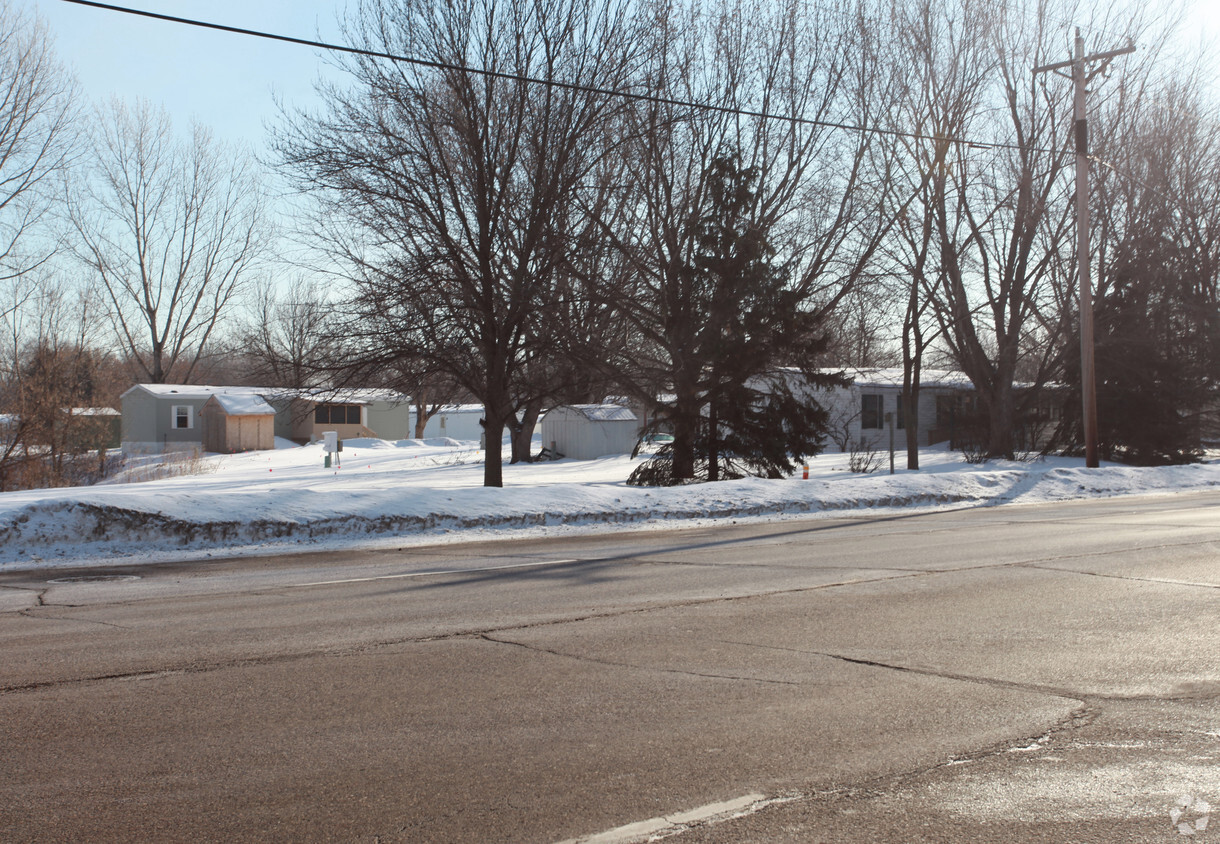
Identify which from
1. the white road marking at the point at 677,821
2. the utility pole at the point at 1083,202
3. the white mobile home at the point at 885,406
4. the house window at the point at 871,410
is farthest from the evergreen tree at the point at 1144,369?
the white road marking at the point at 677,821

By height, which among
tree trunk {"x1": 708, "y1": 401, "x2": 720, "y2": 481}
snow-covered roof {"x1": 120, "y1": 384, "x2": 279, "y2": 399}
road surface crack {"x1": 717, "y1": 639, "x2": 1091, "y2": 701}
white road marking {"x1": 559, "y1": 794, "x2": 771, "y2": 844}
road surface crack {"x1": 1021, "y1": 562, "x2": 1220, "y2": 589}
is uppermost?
snow-covered roof {"x1": 120, "y1": 384, "x2": 279, "y2": 399}

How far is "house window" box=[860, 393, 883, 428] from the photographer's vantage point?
41.1 m

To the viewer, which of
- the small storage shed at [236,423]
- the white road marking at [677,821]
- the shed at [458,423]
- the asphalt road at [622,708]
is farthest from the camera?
the shed at [458,423]

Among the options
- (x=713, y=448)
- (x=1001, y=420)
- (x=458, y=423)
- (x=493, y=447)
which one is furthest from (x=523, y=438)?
(x=458, y=423)

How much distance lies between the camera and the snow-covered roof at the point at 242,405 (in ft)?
174

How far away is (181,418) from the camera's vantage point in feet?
180

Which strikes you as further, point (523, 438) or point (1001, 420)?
point (523, 438)

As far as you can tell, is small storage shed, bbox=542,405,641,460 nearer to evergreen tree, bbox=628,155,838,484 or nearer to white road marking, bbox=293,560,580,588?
evergreen tree, bbox=628,155,838,484

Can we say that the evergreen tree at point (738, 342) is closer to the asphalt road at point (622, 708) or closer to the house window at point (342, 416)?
the asphalt road at point (622, 708)

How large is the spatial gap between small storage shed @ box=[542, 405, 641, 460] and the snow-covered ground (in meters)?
12.0

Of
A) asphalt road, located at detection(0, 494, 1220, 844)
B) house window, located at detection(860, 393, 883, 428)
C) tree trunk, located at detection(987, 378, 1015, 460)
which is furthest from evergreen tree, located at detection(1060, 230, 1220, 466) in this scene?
asphalt road, located at detection(0, 494, 1220, 844)

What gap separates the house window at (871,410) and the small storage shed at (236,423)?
1244 inches

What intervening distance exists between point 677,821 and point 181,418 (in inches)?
2233

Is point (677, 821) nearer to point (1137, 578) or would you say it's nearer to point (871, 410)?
point (1137, 578)
